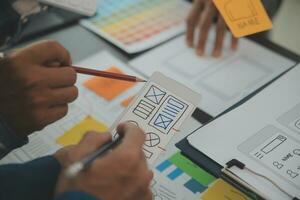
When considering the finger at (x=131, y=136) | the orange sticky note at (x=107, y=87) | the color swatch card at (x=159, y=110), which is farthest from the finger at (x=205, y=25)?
the finger at (x=131, y=136)

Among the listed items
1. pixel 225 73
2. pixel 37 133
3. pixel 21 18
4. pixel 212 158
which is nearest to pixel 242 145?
pixel 212 158

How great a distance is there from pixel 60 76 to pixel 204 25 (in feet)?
1.36

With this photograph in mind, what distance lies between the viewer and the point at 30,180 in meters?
0.64

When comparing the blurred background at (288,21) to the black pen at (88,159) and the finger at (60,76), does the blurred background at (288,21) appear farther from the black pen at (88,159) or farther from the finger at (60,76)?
the black pen at (88,159)

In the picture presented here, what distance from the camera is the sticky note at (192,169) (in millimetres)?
713

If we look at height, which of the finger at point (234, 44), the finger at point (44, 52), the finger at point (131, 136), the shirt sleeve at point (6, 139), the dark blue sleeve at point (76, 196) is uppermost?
the finger at point (44, 52)

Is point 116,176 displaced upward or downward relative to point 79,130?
upward

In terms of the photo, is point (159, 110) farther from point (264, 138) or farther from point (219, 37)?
point (219, 37)

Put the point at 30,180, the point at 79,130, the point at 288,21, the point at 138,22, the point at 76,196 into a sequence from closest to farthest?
the point at 76,196 → the point at 30,180 → the point at 79,130 → the point at 138,22 → the point at 288,21

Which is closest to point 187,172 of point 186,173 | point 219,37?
point 186,173

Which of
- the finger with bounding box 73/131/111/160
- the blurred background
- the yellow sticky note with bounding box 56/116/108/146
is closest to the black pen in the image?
the finger with bounding box 73/131/111/160

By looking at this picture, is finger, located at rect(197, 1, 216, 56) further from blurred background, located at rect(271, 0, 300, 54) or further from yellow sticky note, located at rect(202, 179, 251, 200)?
blurred background, located at rect(271, 0, 300, 54)

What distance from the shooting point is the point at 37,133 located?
808 mm

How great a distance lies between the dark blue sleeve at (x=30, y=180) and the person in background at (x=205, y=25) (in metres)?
0.47
